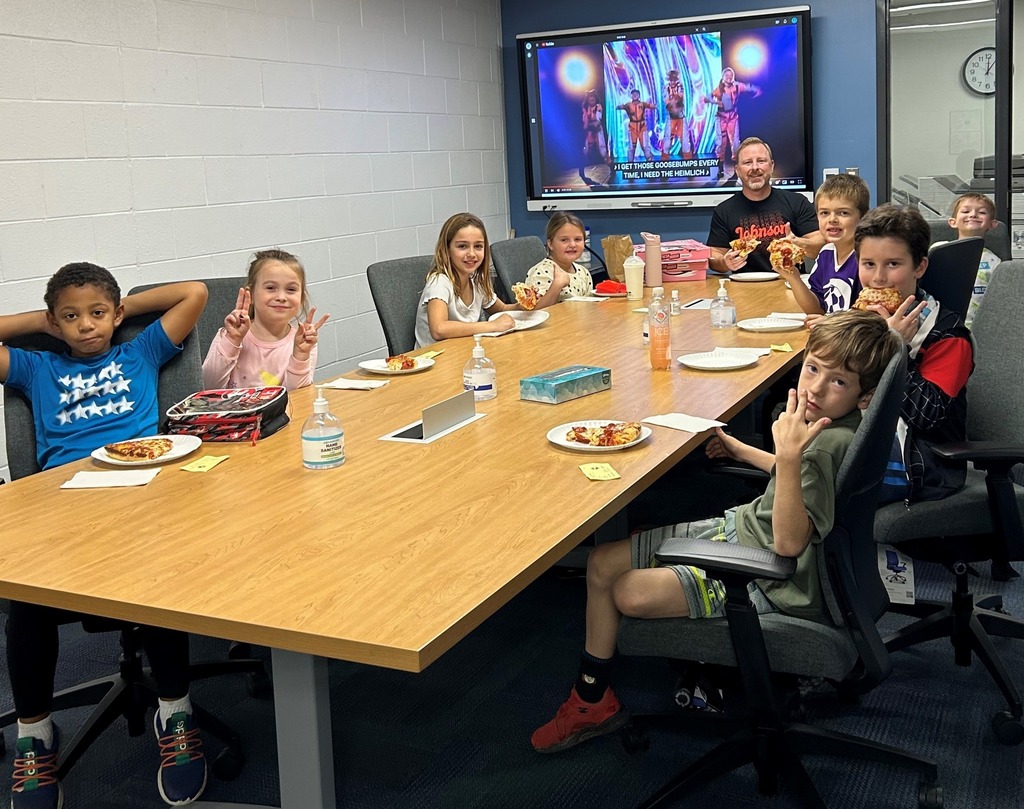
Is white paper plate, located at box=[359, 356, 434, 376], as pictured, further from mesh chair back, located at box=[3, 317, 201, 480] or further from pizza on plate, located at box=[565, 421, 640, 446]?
pizza on plate, located at box=[565, 421, 640, 446]

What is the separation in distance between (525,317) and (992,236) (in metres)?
2.06

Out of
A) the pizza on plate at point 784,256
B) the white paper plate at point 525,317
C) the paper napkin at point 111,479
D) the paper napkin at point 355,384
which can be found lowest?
the paper napkin at point 111,479

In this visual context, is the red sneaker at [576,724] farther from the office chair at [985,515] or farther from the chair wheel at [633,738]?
Result: the office chair at [985,515]

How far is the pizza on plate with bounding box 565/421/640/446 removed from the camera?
93.0 inches

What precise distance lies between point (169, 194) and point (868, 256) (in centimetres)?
296

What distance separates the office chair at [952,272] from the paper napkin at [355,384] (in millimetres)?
1595

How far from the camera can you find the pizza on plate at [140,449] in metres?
2.43

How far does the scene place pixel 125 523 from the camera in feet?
6.68

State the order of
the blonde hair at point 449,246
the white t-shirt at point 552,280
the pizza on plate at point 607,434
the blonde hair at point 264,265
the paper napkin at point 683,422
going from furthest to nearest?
the white t-shirt at point 552,280 < the blonde hair at point 449,246 < the blonde hair at point 264,265 < the paper napkin at point 683,422 < the pizza on plate at point 607,434

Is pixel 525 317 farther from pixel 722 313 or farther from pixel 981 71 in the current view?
pixel 981 71

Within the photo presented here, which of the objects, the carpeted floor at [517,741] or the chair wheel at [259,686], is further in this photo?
the chair wheel at [259,686]

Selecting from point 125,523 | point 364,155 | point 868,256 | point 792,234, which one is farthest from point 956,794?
point 364,155

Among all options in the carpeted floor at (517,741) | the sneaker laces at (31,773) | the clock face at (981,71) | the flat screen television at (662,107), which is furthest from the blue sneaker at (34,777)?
the clock face at (981,71)

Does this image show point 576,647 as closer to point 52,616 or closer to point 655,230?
point 52,616
